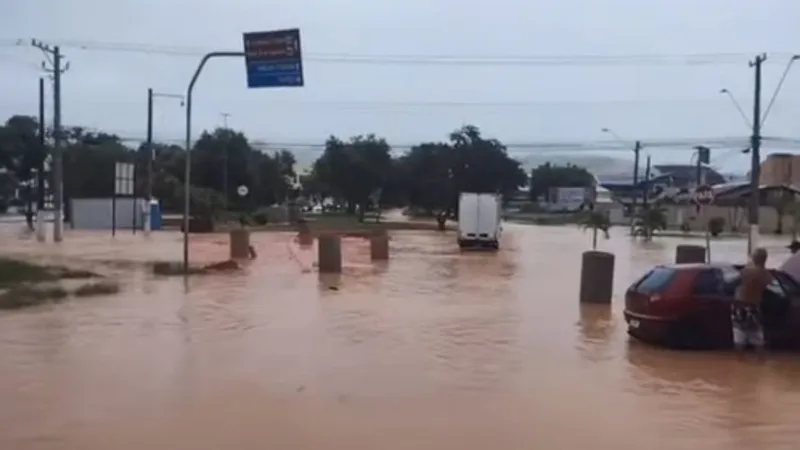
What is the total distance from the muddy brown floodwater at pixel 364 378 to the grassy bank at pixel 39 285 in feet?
3.24

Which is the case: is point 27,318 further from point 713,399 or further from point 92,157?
point 92,157

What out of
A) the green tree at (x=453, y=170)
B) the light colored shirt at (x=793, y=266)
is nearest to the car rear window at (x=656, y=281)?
the light colored shirt at (x=793, y=266)

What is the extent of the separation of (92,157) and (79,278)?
244 ft

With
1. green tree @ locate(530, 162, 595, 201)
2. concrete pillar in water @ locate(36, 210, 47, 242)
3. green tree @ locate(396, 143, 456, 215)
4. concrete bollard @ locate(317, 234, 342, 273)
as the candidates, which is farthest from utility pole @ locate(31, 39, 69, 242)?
green tree @ locate(530, 162, 595, 201)

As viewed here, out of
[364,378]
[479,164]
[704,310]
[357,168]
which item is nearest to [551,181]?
[479,164]

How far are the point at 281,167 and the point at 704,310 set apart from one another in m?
99.3

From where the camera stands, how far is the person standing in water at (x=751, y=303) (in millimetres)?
16344

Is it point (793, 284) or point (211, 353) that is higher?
point (793, 284)

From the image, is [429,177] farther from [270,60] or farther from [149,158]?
[270,60]

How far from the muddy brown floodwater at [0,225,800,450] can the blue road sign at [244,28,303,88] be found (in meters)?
6.56

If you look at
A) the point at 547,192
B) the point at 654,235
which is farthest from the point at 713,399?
the point at 547,192

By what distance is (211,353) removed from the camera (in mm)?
16438

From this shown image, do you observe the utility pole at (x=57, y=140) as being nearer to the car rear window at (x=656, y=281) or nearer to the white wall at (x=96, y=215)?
the white wall at (x=96, y=215)

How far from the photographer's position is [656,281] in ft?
57.9
